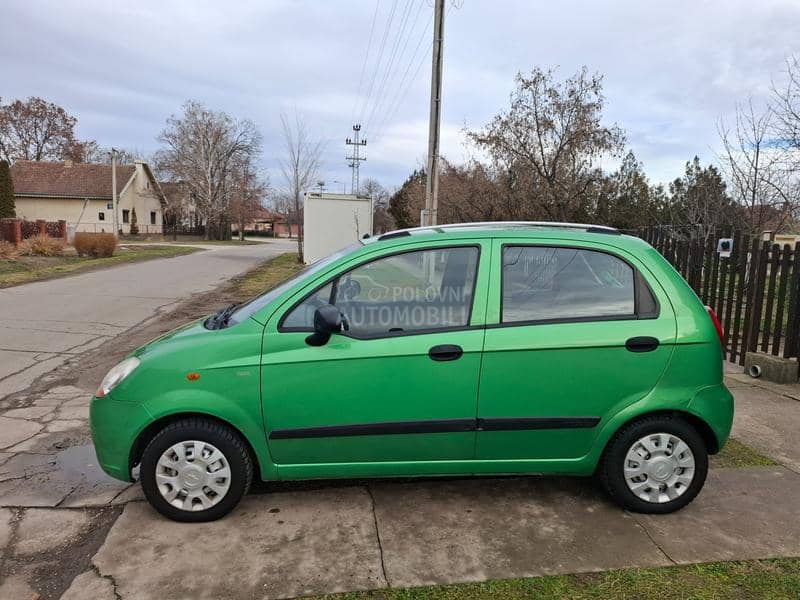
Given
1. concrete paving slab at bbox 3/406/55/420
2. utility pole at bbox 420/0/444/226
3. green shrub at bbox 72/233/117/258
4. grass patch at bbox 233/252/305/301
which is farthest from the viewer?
green shrub at bbox 72/233/117/258

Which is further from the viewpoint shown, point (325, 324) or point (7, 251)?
point (7, 251)

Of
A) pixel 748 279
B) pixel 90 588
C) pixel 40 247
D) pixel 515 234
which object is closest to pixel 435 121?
pixel 748 279

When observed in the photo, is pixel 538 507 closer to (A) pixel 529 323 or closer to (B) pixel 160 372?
(A) pixel 529 323

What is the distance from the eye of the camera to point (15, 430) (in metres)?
4.65

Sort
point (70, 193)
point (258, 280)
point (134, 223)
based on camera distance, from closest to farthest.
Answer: point (258, 280) → point (70, 193) → point (134, 223)

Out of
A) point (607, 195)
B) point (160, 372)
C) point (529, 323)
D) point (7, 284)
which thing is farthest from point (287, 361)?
point (607, 195)

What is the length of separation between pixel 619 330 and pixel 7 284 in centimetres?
1556

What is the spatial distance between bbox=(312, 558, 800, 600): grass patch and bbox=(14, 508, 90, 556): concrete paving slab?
1579 mm

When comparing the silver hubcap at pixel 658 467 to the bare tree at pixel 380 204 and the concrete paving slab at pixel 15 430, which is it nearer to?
the concrete paving slab at pixel 15 430

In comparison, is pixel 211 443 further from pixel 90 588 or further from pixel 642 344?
pixel 642 344

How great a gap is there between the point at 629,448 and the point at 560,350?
29.3 inches

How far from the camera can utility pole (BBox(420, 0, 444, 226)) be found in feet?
38.7

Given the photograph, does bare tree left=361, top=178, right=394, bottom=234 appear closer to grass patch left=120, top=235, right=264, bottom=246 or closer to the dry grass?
grass patch left=120, top=235, right=264, bottom=246

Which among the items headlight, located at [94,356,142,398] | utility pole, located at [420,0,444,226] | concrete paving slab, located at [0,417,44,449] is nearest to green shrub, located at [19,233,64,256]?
utility pole, located at [420,0,444,226]
